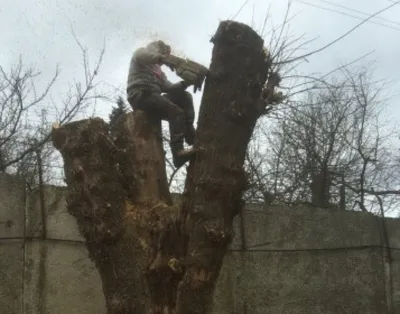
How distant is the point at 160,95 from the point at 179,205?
1078 millimetres

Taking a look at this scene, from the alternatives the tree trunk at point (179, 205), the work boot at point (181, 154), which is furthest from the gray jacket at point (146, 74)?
the tree trunk at point (179, 205)

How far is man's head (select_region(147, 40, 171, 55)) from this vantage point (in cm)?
502

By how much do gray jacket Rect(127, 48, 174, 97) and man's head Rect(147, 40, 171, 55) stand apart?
0.03m

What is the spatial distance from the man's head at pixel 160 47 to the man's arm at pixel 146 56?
48mm

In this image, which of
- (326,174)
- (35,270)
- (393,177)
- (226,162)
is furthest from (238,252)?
(393,177)

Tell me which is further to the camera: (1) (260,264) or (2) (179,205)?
(1) (260,264)

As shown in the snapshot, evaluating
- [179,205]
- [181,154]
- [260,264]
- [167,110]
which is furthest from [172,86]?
[260,264]

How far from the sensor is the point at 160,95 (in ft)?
16.4

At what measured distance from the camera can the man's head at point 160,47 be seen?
16.5 ft

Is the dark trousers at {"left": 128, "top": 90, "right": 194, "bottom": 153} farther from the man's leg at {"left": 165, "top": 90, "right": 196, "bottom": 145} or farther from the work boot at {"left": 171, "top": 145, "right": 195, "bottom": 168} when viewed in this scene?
the man's leg at {"left": 165, "top": 90, "right": 196, "bottom": 145}

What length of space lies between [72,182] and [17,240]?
170 centimetres

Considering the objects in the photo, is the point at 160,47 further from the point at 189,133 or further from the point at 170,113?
the point at 189,133

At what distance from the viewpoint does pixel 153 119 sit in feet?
16.1

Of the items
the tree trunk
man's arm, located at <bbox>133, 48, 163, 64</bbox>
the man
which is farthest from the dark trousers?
the tree trunk
